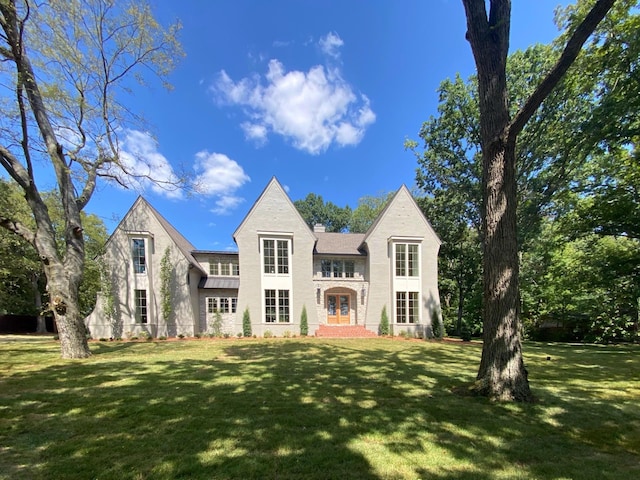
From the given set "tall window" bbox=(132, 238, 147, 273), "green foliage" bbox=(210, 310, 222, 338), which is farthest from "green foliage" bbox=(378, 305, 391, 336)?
"tall window" bbox=(132, 238, 147, 273)

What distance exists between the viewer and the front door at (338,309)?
20.4 meters

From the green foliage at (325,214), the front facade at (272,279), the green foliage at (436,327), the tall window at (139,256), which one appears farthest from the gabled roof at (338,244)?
the green foliage at (325,214)

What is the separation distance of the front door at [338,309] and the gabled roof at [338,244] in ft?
10.2

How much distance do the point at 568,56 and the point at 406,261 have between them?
14.8 m

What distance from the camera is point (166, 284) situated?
17.5 m

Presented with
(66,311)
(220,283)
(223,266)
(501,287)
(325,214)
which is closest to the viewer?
(501,287)

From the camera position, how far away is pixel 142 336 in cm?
1688

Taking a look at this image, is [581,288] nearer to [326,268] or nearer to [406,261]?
[406,261]

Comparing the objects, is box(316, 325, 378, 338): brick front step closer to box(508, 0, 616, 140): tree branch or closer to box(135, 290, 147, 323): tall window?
box(135, 290, 147, 323): tall window

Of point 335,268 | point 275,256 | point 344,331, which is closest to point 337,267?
point 335,268

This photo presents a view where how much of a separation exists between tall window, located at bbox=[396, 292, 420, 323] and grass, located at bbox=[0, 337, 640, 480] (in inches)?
420

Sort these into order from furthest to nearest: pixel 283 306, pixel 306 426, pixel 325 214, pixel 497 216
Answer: pixel 325 214 < pixel 283 306 < pixel 497 216 < pixel 306 426

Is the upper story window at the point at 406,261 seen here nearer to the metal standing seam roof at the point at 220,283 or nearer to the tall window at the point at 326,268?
the tall window at the point at 326,268

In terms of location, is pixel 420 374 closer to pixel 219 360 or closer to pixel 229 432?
pixel 229 432
